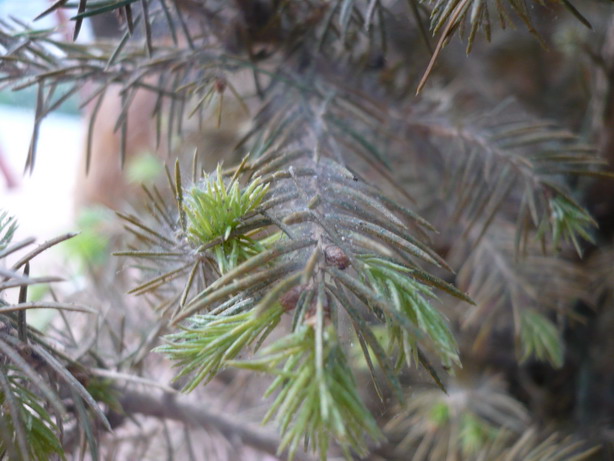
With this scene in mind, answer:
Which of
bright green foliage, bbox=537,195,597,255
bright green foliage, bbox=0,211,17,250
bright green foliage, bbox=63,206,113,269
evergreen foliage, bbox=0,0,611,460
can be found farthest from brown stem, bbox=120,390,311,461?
bright green foliage, bbox=63,206,113,269

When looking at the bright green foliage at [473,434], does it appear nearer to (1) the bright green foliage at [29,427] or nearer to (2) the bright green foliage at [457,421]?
(2) the bright green foliage at [457,421]

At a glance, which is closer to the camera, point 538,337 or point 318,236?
point 318,236

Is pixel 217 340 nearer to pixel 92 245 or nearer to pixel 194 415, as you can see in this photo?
pixel 194 415

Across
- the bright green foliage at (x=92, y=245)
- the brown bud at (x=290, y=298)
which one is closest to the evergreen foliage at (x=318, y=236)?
the brown bud at (x=290, y=298)

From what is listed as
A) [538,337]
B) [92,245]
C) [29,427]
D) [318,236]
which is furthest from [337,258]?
[92,245]

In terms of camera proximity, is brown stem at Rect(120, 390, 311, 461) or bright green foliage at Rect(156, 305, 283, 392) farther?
brown stem at Rect(120, 390, 311, 461)

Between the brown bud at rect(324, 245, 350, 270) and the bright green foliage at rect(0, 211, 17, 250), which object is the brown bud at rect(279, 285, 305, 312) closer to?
the brown bud at rect(324, 245, 350, 270)
